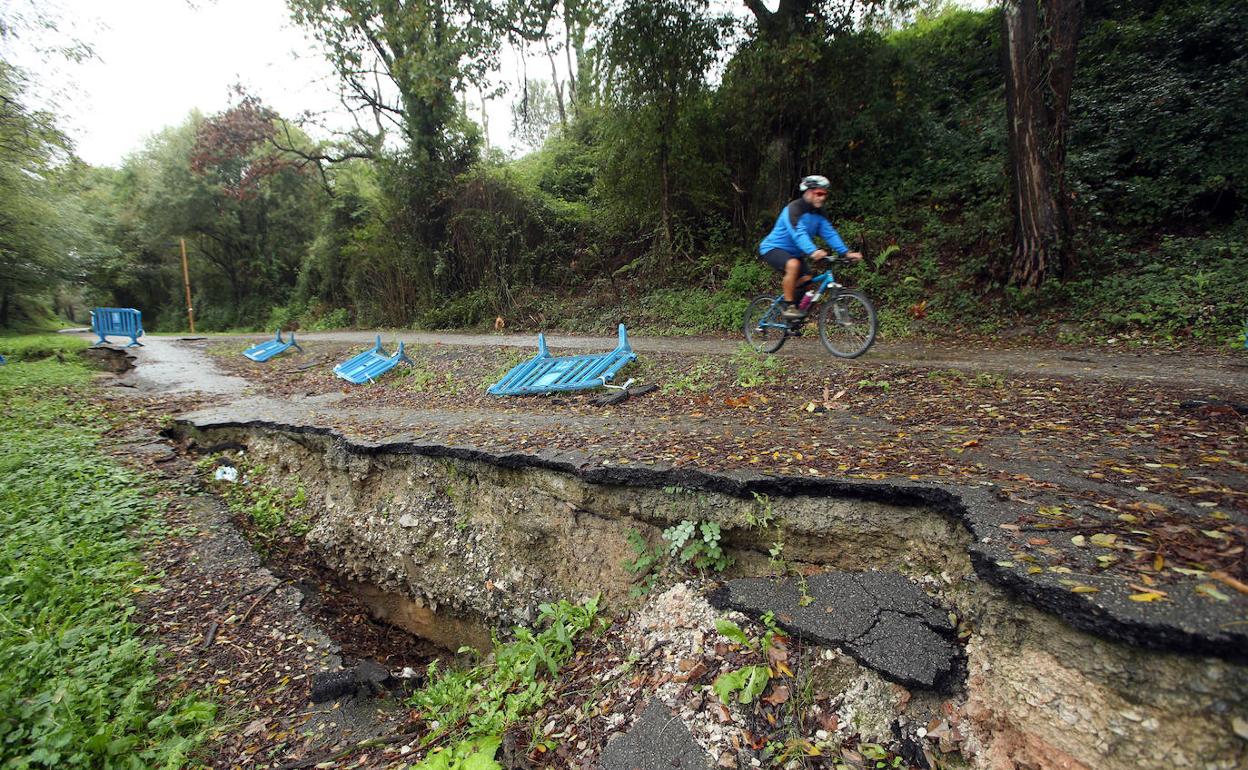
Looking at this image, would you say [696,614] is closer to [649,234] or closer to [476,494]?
[476,494]

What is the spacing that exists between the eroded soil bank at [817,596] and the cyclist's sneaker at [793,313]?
352 cm

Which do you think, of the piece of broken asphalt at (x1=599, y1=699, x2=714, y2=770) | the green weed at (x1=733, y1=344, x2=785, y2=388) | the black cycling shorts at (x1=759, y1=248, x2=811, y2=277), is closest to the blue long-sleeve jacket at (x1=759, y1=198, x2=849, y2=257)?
the black cycling shorts at (x1=759, y1=248, x2=811, y2=277)

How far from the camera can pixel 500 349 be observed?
8.99 meters

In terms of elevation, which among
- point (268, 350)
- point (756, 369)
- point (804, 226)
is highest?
point (804, 226)

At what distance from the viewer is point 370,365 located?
30.7 ft

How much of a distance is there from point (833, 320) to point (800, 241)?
40.2 inches

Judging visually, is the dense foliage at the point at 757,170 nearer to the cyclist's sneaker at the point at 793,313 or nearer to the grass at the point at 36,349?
the cyclist's sneaker at the point at 793,313

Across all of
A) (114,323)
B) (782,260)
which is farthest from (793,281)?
(114,323)

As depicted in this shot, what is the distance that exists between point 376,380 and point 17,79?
31.2 ft

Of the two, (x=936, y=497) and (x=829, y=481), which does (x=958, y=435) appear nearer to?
(x=936, y=497)

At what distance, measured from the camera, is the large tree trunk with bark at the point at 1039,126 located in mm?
6277

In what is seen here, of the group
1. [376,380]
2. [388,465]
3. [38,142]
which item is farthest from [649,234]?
[38,142]

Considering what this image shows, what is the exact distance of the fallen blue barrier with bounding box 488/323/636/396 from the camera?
246 inches

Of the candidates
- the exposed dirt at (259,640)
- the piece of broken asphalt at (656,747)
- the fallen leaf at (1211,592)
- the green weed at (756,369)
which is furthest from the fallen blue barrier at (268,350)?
the fallen leaf at (1211,592)
